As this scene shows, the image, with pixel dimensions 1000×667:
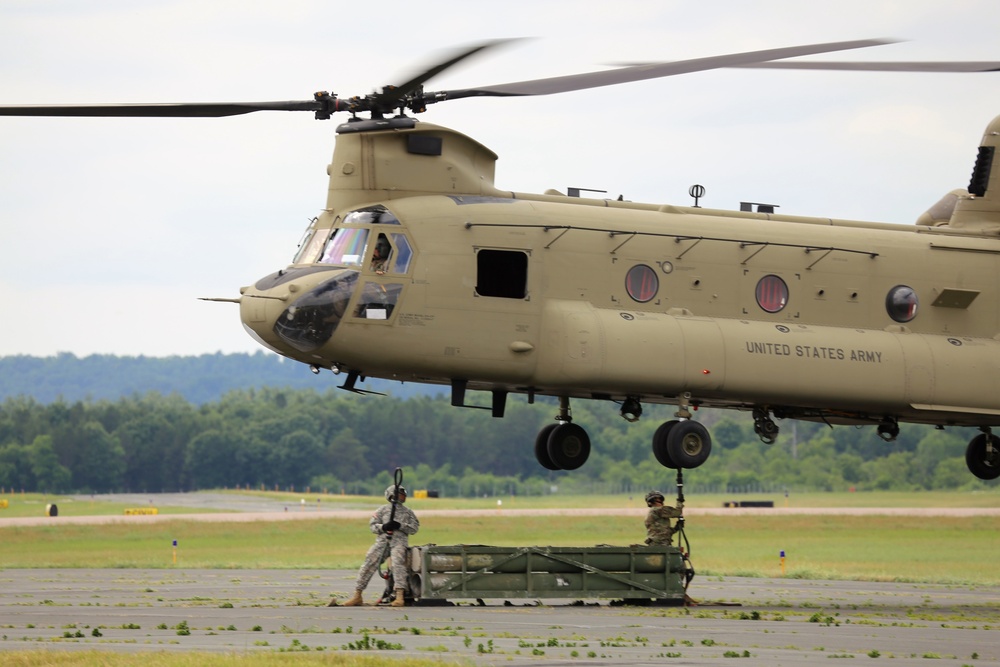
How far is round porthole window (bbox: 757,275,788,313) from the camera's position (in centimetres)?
2594

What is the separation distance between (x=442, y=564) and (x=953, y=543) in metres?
31.8

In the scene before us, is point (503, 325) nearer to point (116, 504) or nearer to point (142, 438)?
point (116, 504)

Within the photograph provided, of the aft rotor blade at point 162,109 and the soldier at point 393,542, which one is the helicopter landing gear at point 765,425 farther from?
the aft rotor blade at point 162,109

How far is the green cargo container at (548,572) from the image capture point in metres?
24.9

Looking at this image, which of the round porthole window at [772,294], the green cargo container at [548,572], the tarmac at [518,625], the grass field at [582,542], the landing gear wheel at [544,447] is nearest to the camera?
the tarmac at [518,625]

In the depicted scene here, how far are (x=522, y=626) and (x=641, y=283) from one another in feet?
22.0

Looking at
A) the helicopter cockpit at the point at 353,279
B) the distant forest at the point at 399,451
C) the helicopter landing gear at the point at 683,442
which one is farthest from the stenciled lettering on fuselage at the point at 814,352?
the distant forest at the point at 399,451

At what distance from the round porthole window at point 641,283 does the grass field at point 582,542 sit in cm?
1331

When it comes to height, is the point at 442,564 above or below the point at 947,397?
below

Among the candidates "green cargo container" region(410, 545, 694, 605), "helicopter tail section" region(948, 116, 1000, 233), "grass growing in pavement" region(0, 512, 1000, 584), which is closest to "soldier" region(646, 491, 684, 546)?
"green cargo container" region(410, 545, 694, 605)

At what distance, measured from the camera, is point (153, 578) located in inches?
1316

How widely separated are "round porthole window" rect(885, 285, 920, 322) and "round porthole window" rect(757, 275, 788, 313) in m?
2.05

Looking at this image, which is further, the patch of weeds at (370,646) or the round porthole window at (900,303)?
the round porthole window at (900,303)

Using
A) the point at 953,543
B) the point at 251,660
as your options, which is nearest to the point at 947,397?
the point at 251,660
